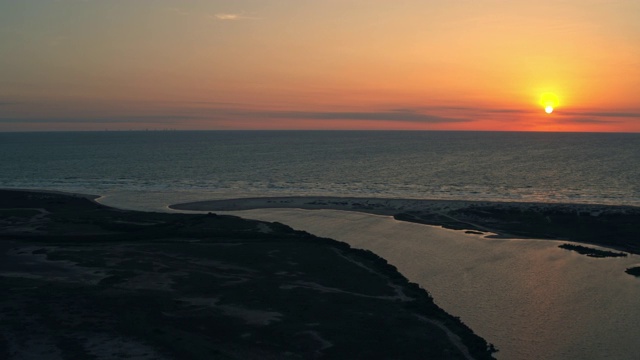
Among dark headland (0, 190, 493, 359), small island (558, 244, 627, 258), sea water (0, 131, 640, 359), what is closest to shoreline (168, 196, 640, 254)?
small island (558, 244, 627, 258)

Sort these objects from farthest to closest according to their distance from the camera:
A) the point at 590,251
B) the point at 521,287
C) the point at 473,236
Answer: the point at 473,236 → the point at 590,251 → the point at 521,287

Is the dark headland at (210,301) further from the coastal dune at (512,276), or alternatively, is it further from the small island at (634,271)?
the small island at (634,271)

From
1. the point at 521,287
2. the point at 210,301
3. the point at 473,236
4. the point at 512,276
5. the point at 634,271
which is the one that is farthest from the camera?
the point at 473,236

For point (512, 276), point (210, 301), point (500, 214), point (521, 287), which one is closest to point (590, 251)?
point (512, 276)

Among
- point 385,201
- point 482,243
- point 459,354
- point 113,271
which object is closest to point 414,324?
point 459,354

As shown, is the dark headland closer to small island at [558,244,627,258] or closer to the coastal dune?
the coastal dune

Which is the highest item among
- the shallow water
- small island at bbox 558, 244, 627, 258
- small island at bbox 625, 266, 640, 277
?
small island at bbox 625, 266, 640, 277

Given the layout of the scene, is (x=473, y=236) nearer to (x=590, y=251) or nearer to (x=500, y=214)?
(x=590, y=251)
